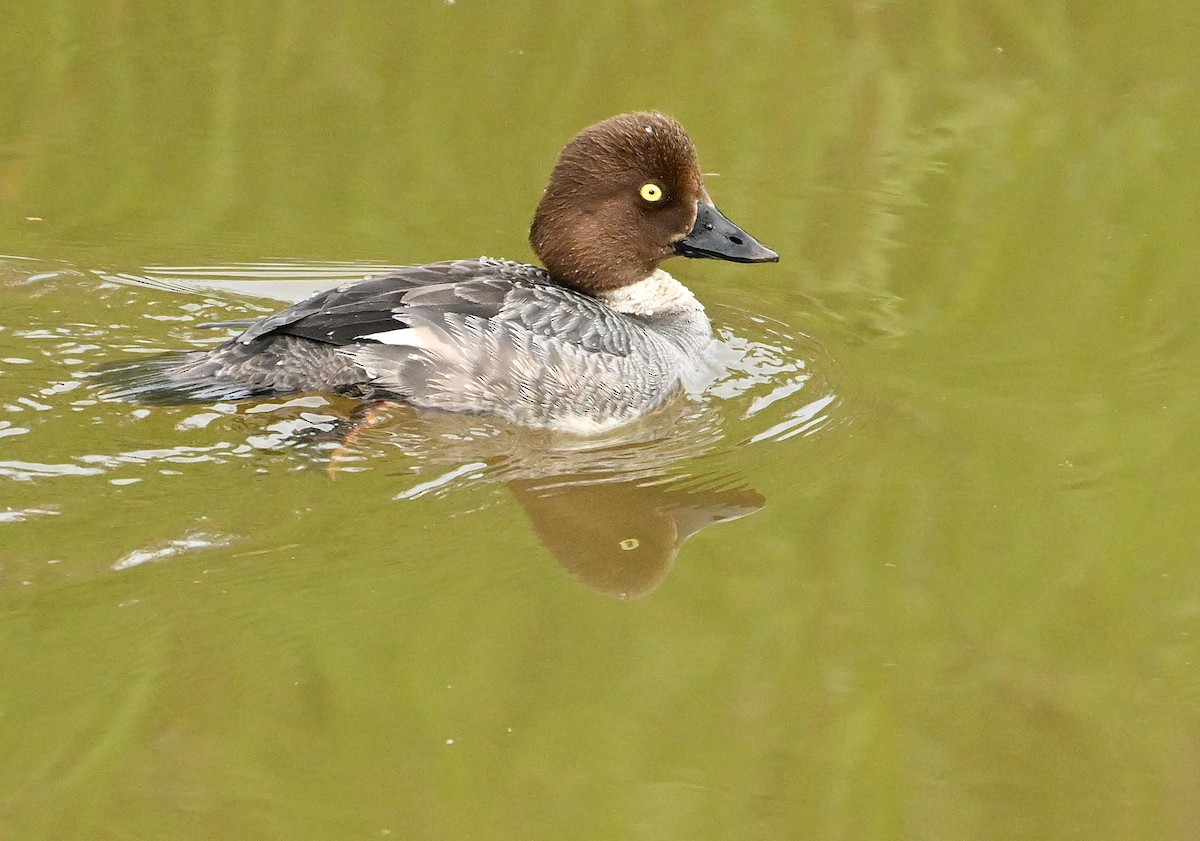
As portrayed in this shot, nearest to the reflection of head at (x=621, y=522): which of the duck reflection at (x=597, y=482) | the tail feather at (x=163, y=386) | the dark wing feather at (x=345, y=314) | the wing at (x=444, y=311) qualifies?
the duck reflection at (x=597, y=482)

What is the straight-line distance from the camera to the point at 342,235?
7773mm

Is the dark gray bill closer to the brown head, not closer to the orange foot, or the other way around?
the brown head

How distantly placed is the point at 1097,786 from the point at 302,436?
3184mm

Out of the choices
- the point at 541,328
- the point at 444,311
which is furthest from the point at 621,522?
the point at 444,311

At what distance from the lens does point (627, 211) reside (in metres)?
6.91

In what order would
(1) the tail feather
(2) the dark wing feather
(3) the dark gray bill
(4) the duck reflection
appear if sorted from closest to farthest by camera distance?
(4) the duck reflection < (1) the tail feather < (2) the dark wing feather < (3) the dark gray bill

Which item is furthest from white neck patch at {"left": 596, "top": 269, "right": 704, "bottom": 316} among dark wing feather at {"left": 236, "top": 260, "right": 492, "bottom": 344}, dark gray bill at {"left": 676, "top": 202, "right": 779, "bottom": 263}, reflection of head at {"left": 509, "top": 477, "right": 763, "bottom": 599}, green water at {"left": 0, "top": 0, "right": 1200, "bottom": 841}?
reflection of head at {"left": 509, "top": 477, "right": 763, "bottom": 599}

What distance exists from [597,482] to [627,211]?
158 centimetres

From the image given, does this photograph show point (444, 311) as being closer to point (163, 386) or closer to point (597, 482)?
point (597, 482)

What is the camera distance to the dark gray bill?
701 cm

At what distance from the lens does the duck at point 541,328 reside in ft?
20.2

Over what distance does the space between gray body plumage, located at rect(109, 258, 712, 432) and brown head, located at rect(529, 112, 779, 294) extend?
443mm

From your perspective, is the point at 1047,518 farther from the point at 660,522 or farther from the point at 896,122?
the point at 896,122

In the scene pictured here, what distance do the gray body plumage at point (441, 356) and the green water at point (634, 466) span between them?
0.17m
